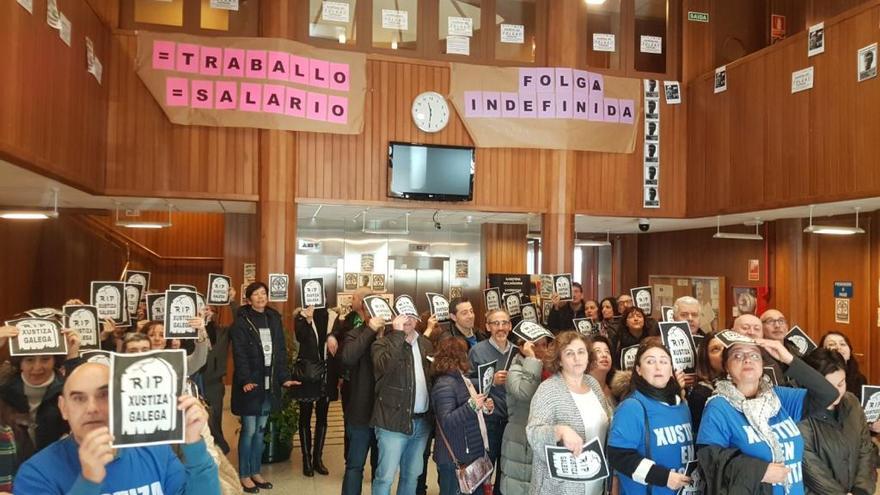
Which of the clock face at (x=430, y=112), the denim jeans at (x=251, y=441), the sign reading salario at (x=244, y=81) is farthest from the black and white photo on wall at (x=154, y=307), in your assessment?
the clock face at (x=430, y=112)

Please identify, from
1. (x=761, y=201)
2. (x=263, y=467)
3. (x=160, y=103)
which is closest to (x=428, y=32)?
(x=160, y=103)

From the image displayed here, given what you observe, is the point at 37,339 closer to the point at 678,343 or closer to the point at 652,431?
the point at 652,431

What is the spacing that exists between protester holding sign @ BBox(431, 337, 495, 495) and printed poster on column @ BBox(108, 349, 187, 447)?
6.69 feet

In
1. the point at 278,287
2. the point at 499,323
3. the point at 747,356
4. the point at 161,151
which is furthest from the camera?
the point at 161,151

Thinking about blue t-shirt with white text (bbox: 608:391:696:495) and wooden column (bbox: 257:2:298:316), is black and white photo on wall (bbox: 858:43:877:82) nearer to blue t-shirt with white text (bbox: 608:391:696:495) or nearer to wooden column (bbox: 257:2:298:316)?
blue t-shirt with white text (bbox: 608:391:696:495)

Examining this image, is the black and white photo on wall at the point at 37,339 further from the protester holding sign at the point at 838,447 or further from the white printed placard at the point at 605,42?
the white printed placard at the point at 605,42

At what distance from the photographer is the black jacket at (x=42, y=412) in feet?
9.82

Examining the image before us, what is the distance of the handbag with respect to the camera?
3781 mm

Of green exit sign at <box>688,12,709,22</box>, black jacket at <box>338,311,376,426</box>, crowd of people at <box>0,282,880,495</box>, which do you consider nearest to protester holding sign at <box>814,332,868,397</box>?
crowd of people at <box>0,282,880,495</box>

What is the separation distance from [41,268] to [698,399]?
29.6 feet

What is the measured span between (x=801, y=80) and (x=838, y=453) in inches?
198

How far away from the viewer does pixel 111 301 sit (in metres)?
5.08

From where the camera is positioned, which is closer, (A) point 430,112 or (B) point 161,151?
(B) point 161,151

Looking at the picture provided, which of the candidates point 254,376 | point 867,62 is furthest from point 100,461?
point 867,62
